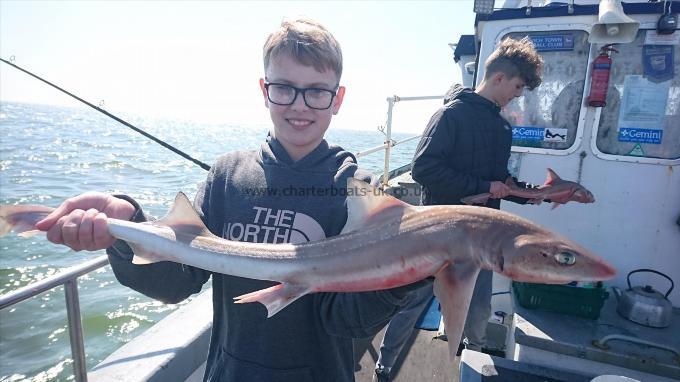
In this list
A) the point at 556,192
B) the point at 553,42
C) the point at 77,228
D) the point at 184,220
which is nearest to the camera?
the point at 77,228

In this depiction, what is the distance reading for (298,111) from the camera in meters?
2.32

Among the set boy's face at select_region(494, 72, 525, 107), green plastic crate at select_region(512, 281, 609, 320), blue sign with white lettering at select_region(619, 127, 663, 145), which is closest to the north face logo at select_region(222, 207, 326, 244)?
boy's face at select_region(494, 72, 525, 107)

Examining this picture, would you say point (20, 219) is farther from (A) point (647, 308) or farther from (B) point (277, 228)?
(A) point (647, 308)

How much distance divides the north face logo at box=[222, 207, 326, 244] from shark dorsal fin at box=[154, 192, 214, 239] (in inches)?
9.7

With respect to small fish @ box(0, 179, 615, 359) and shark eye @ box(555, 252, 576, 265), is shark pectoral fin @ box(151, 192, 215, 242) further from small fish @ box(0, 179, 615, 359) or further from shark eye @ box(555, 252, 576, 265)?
shark eye @ box(555, 252, 576, 265)

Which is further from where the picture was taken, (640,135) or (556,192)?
(640,135)

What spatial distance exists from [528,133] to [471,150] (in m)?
1.75

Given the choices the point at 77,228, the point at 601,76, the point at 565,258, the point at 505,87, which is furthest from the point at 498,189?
the point at 77,228

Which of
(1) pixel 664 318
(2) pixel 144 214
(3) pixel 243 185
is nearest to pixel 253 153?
(3) pixel 243 185

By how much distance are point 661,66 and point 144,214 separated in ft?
18.0

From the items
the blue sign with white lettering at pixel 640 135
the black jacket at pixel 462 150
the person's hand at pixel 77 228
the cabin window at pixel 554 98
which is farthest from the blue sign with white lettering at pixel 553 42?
the person's hand at pixel 77 228

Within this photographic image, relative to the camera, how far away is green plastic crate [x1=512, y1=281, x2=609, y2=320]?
154 inches

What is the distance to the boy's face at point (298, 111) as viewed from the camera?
229 centimetres

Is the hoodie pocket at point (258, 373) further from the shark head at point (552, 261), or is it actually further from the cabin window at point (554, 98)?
the cabin window at point (554, 98)
